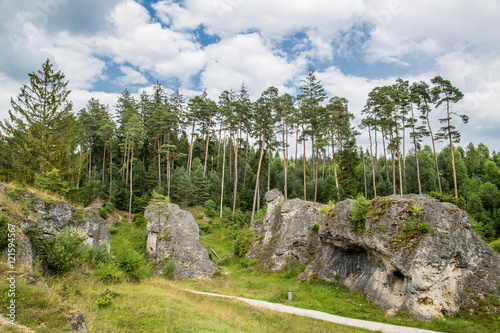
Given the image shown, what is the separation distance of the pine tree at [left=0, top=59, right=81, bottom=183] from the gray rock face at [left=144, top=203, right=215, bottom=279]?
29.5ft

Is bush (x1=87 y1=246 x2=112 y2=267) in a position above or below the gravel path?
above

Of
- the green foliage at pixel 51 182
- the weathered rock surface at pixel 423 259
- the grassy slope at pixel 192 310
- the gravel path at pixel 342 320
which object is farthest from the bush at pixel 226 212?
the green foliage at pixel 51 182

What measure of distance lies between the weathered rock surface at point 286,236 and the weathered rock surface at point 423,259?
7.66m

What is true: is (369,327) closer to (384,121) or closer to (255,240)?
(255,240)

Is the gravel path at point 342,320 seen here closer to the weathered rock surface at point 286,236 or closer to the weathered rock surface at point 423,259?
the weathered rock surface at point 423,259

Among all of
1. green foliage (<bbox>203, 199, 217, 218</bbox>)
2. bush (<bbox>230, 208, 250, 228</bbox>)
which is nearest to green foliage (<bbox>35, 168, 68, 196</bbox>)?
bush (<bbox>230, 208, 250, 228</bbox>)

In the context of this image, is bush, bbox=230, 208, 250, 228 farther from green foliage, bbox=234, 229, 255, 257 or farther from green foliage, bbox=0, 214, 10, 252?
green foliage, bbox=0, 214, 10, 252

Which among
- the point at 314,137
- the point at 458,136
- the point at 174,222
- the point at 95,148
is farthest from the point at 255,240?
the point at 95,148

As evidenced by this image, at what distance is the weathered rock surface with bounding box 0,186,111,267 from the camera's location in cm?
980

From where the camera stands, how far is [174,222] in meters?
26.9

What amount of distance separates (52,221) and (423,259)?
732 inches

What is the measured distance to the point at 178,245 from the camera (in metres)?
25.2

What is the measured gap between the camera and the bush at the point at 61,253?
10.8 metres

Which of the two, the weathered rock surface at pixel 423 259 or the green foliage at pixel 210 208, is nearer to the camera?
the weathered rock surface at pixel 423 259
